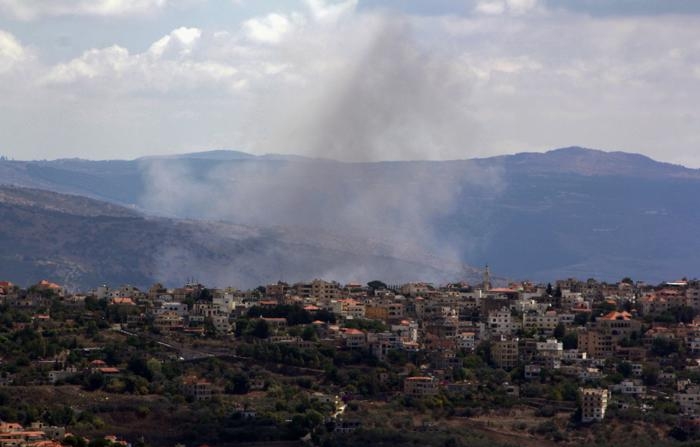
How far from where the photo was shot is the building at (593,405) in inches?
2982

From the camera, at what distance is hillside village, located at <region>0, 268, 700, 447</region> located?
72.4 m

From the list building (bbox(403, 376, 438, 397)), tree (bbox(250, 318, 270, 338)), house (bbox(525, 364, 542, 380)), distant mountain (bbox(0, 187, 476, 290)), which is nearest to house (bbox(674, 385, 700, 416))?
house (bbox(525, 364, 542, 380))

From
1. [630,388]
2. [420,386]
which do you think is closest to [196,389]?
[420,386]

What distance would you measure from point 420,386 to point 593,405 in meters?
6.11

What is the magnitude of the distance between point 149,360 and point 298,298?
2082 cm

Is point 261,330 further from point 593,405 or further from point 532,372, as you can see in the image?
point 593,405

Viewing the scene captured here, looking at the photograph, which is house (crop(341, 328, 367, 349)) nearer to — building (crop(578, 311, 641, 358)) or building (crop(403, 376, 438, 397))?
building (crop(403, 376, 438, 397))

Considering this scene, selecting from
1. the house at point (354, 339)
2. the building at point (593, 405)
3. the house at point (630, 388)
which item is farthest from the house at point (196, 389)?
the house at point (630, 388)

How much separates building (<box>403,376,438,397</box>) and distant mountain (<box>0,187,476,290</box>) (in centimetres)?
6933

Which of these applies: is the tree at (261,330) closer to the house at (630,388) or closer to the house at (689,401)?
the house at (630,388)

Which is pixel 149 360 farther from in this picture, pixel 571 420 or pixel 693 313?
pixel 693 313

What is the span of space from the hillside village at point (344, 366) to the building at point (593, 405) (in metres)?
0.07

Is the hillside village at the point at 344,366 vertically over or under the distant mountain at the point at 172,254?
under

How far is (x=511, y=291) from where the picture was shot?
4124 inches
